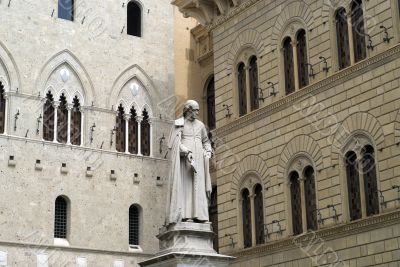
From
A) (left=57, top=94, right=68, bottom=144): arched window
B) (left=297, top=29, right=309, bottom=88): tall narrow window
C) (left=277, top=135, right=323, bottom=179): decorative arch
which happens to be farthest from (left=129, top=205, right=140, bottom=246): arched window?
(left=297, top=29, right=309, bottom=88): tall narrow window

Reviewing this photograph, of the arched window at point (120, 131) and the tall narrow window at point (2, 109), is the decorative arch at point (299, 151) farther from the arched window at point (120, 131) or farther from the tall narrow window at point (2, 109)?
the tall narrow window at point (2, 109)

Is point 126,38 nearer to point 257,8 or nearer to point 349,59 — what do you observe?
point 257,8

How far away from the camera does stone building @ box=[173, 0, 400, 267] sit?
781 inches

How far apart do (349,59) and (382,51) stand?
1.38 meters

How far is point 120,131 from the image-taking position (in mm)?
30156

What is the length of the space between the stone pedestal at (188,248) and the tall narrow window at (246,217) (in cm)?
1147

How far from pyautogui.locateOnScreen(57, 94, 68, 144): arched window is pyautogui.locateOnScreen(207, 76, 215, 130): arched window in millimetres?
5003

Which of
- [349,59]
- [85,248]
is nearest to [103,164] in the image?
[85,248]

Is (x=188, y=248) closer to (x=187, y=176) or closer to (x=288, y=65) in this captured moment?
(x=187, y=176)

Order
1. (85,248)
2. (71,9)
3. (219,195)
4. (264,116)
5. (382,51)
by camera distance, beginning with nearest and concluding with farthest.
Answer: (382,51), (264,116), (219,195), (85,248), (71,9)

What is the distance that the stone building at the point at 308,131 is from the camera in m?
19.8

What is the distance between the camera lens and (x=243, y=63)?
82.8ft

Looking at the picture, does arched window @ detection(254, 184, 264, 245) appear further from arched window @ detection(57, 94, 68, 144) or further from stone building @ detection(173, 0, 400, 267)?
arched window @ detection(57, 94, 68, 144)

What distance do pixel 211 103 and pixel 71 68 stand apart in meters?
5.18
